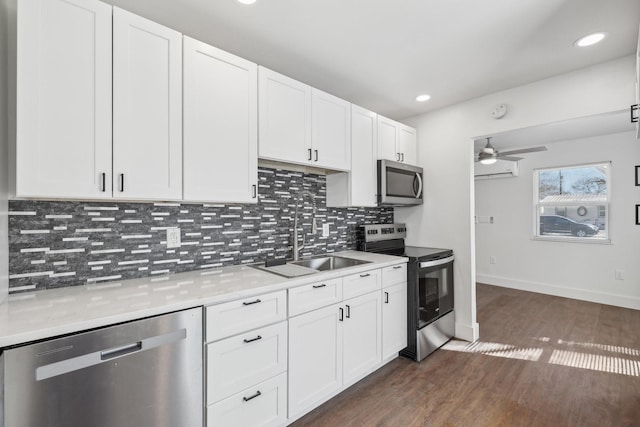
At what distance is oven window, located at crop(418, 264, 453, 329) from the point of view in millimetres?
2725

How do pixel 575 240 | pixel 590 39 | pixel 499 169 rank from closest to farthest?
pixel 590 39 < pixel 575 240 < pixel 499 169

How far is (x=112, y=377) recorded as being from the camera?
46.1 inches

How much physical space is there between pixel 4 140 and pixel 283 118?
1457 millimetres

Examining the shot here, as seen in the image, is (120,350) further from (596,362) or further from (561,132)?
(561,132)

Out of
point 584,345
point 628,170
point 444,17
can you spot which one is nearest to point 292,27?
point 444,17

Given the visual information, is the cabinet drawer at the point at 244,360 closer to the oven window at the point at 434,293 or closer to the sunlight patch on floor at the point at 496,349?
the oven window at the point at 434,293

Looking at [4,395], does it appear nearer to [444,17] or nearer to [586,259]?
[444,17]

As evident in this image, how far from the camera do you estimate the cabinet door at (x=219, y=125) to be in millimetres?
1688

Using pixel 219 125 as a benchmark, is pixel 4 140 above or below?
below

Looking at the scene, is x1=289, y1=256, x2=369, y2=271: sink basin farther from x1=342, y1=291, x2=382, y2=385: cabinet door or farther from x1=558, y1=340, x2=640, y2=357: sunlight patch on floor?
x1=558, y1=340, x2=640, y2=357: sunlight patch on floor

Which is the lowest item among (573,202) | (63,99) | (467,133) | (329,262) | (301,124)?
(329,262)

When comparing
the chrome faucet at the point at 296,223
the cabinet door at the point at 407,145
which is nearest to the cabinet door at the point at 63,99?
the chrome faucet at the point at 296,223

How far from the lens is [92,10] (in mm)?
1382

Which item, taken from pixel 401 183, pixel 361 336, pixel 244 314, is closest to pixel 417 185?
pixel 401 183
